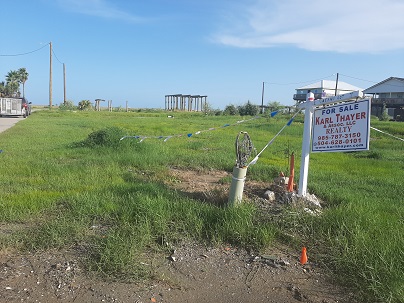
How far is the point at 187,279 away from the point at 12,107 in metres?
32.3

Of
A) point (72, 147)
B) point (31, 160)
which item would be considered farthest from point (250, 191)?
point (72, 147)

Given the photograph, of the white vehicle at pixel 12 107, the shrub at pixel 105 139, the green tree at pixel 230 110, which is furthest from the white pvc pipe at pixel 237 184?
the green tree at pixel 230 110

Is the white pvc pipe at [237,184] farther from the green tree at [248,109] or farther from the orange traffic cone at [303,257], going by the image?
the green tree at [248,109]

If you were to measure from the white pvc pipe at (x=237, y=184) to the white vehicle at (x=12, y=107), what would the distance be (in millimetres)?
30967

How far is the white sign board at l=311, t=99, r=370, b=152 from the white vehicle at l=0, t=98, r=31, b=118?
103ft

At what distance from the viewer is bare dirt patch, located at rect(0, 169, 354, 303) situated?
3.21 metres

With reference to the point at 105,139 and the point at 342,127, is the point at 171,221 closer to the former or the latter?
the point at 342,127

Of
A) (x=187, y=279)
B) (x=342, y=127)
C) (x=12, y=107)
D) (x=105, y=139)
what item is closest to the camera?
(x=187, y=279)

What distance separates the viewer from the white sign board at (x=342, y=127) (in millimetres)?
4613

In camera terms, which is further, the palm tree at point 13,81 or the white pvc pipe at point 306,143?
the palm tree at point 13,81

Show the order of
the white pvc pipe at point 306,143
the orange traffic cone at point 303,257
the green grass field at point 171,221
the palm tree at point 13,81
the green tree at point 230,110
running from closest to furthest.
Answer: the green grass field at point 171,221 → the orange traffic cone at point 303,257 → the white pvc pipe at point 306,143 → the green tree at point 230,110 → the palm tree at point 13,81

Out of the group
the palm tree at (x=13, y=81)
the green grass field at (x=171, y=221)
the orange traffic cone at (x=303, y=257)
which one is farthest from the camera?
the palm tree at (x=13, y=81)

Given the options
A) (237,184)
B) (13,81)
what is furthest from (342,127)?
(13,81)

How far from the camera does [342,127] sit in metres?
4.91
